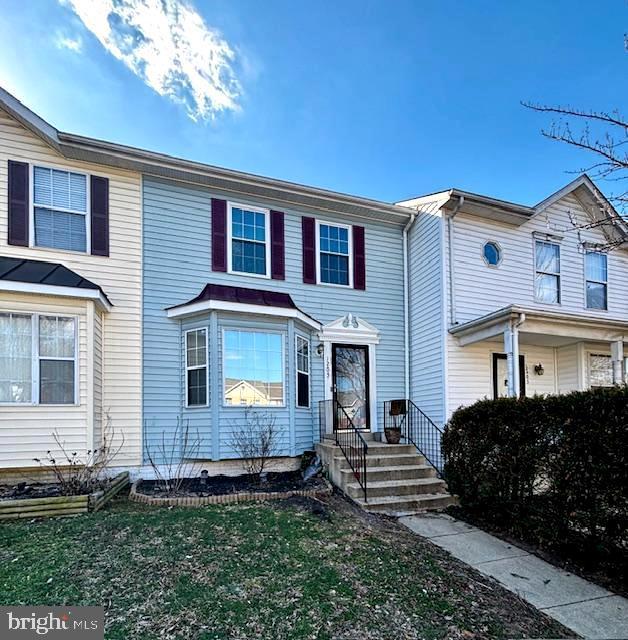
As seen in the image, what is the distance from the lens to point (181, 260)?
8.82 meters

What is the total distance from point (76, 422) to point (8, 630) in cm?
427

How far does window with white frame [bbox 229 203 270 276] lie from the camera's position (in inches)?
366

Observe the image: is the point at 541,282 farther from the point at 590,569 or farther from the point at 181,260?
the point at 181,260

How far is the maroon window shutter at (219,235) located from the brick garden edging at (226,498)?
4443 mm

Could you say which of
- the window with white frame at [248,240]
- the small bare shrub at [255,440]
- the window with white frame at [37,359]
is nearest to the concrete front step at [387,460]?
the small bare shrub at [255,440]

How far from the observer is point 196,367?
8445 mm

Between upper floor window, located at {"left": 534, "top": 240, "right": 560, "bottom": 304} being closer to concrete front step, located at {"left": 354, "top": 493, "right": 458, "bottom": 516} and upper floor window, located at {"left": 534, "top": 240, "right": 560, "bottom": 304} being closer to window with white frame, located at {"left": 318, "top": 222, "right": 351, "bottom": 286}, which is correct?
window with white frame, located at {"left": 318, "top": 222, "right": 351, "bottom": 286}

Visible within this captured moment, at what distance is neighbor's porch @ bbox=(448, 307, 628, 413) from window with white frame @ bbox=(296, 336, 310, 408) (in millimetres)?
2984

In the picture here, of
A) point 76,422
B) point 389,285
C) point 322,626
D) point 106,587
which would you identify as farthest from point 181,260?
point 322,626

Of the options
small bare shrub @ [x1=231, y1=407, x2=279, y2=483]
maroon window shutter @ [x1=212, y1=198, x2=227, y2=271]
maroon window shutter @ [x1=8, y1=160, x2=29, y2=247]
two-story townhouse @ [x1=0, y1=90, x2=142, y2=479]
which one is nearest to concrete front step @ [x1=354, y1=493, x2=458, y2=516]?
small bare shrub @ [x1=231, y1=407, x2=279, y2=483]

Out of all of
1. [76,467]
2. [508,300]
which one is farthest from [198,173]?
[508,300]

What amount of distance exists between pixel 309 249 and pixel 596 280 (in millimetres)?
7450

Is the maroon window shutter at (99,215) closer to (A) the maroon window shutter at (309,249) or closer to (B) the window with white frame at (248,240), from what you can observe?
(B) the window with white frame at (248,240)

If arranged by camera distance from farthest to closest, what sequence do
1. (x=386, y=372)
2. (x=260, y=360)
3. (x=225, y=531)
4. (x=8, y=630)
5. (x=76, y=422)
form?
(x=386, y=372), (x=260, y=360), (x=76, y=422), (x=225, y=531), (x=8, y=630)
